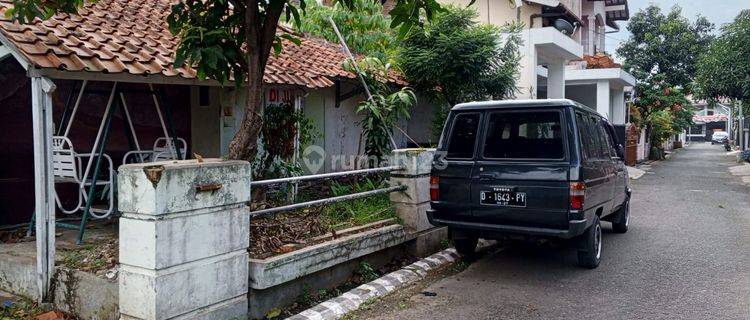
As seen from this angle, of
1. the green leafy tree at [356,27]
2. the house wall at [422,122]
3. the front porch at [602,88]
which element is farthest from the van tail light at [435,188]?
the front porch at [602,88]

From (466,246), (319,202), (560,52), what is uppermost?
(560,52)

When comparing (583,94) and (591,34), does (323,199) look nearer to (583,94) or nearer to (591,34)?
(583,94)

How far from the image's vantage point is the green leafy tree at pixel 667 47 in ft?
101

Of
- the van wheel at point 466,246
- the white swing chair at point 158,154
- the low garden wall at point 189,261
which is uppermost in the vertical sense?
the white swing chair at point 158,154

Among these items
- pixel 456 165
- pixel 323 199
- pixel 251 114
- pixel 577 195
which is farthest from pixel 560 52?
pixel 251 114

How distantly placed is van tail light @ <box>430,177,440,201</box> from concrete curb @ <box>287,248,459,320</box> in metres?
0.83

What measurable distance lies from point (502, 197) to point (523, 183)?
274 mm

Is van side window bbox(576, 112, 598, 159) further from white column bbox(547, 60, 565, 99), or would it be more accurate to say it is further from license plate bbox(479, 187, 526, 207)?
white column bbox(547, 60, 565, 99)

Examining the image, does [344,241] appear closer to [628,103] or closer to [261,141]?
[261,141]

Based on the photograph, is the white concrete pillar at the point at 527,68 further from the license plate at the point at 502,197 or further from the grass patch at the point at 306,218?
the license plate at the point at 502,197

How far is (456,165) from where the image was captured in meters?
6.41

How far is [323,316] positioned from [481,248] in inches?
139

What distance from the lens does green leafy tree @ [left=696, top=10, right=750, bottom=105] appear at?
18.4m

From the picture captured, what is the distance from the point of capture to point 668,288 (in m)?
5.92
